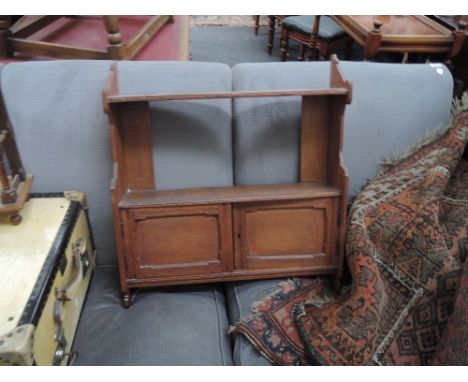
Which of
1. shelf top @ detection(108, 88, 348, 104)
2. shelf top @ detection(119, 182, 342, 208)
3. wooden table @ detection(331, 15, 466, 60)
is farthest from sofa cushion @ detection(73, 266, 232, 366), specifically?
wooden table @ detection(331, 15, 466, 60)

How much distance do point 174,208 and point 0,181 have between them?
1.32ft

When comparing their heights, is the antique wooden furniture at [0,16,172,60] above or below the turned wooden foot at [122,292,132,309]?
above

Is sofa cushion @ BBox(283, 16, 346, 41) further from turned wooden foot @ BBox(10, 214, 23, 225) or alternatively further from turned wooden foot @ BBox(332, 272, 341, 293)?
turned wooden foot @ BBox(10, 214, 23, 225)

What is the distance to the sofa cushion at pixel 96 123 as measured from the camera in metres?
1.22

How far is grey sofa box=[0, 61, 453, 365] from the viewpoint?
1214 mm

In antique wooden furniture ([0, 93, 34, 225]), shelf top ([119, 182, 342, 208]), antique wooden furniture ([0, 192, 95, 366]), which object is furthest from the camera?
shelf top ([119, 182, 342, 208])

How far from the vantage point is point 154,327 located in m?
1.14

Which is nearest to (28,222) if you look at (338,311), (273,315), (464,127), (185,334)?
(185,334)

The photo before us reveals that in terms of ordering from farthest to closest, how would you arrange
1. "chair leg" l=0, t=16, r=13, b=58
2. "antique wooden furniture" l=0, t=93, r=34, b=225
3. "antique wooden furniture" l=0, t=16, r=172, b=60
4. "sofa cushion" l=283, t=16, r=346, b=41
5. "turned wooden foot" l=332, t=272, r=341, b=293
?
1. "sofa cushion" l=283, t=16, r=346, b=41
2. "chair leg" l=0, t=16, r=13, b=58
3. "antique wooden furniture" l=0, t=16, r=172, b=60
4. "turned wooden foot" l=332, t=272, r=341, b=293
5. "antique wooden furniture" l=0, t=93, r=34, b=225

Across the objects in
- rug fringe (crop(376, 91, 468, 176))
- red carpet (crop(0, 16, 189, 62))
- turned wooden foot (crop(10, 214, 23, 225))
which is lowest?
turned wooden foot (crop(10, 214, 23, 225))

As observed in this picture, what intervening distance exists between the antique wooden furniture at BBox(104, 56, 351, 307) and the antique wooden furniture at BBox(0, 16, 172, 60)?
59cm

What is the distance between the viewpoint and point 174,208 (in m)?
1.14

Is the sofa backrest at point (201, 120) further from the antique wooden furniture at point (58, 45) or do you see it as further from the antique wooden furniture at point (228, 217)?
the antique wooden furniture at point (58, 45)

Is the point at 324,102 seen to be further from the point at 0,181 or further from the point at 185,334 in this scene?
the point at 0,181
